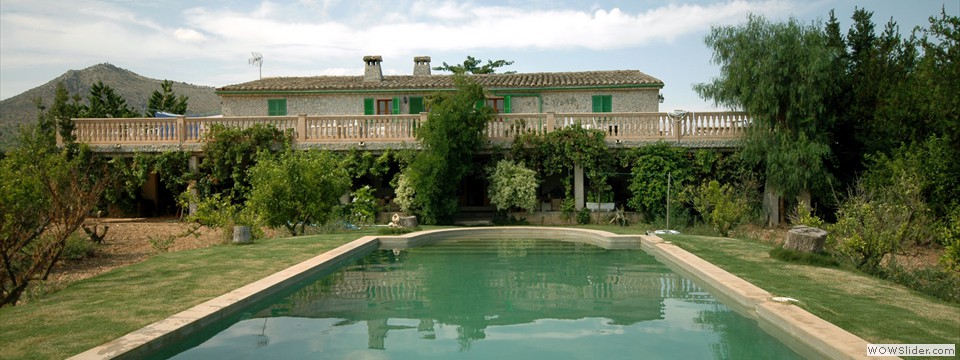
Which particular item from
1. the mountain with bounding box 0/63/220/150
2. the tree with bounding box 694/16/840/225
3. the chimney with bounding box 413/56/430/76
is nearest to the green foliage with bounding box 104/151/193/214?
the chimney with bounding box 413/56/430/76

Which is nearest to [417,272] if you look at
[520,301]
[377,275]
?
[377,275]

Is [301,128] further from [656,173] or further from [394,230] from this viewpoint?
[656,173]

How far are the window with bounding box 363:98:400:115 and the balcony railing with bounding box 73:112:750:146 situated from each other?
4321 millimetres

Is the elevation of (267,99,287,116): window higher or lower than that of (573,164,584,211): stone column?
higher

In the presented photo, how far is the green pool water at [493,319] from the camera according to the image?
7.65m

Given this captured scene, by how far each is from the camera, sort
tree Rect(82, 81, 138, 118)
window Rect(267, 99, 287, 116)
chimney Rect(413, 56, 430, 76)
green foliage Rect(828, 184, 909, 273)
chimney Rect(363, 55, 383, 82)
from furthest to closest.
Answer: tree Rect(82, 81, 138, 118) < chimney Rect(413, 56, 430, 76) < chimney Rect(363, 55, 383, 82) < window Rect(267, 99, 287, 116) < green foliage Rect(828, 184, 909, 273)

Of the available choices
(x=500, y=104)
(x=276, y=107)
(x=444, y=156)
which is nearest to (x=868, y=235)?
(x=444, y=156)

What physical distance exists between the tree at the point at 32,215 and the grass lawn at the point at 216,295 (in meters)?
0.61

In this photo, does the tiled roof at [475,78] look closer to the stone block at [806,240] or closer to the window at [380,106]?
the window at [380,106]

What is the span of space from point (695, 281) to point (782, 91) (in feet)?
35.3

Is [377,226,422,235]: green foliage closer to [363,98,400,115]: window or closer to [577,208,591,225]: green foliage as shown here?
[577,208,591,225]: green foliage

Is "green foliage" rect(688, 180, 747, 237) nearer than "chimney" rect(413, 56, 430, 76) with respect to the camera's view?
Yes

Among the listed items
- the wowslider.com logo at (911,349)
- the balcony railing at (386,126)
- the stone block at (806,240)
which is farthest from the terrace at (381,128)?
the wowslider.com logo at (911,349)

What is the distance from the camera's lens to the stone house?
2578cm
